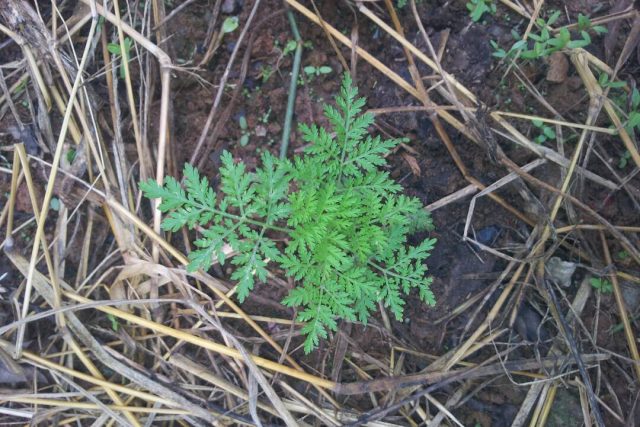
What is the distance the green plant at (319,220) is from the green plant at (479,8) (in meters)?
0.91

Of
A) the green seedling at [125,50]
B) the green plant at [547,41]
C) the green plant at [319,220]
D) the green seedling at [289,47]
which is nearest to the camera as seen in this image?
the green plant at [319,220]

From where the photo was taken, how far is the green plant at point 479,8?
2.72m

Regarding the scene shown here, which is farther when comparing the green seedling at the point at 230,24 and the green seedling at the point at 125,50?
the green seedling at the point at 230,24

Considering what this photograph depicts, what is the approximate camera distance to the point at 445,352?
2729 millimetres

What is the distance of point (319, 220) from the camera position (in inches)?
89.4

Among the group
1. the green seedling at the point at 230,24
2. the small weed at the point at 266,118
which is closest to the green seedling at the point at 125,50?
the green seedling at the point at 230,24

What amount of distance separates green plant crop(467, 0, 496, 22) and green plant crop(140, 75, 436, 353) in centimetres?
91

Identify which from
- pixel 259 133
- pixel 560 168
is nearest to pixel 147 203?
pixel 259 133

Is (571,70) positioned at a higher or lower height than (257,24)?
lower

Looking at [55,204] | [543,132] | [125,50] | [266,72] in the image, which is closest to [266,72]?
[266,72]

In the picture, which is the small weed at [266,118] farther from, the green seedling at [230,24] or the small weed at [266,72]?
the green seedling at [230,24]

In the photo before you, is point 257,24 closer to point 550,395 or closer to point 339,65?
point 339,65

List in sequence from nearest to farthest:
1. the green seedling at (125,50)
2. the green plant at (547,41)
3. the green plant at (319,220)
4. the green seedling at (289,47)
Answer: the green plant at (319,220) → the green plant at (547,41) → the green seedling at (125,50) → the green seedling at (289,47)

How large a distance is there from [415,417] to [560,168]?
1507 millimetres
